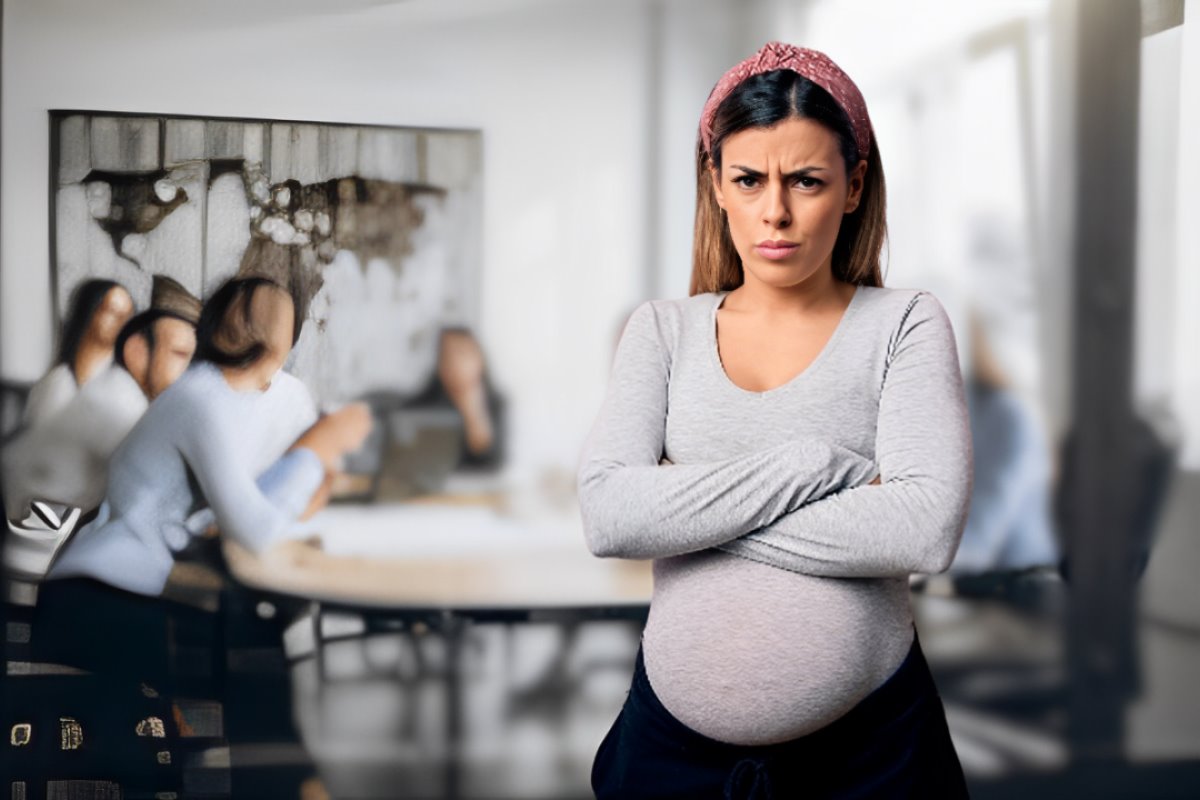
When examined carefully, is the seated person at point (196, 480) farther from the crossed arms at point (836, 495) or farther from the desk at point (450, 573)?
the crossed arms at point (836, 495)

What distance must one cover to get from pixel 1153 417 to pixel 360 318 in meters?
1.92

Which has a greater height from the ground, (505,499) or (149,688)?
(505,499)

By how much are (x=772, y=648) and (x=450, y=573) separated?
1.63 metres

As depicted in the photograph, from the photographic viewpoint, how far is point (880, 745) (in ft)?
3.81

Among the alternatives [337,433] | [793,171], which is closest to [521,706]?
[337,433]

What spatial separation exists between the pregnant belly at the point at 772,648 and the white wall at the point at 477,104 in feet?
5.14

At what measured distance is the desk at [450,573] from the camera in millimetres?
2668

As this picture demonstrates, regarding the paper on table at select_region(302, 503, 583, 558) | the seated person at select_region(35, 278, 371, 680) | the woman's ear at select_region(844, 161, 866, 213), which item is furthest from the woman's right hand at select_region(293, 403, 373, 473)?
the woman's ear at select_region(844, 161, 866, 213)

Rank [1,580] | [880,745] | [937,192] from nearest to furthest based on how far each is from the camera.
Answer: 1. [880,745]
2. [1,580]
3. [937,192]

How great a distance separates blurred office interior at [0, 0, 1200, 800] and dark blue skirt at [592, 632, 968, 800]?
1.54m

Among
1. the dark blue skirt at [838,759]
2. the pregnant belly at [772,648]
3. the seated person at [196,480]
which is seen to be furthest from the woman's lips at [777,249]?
the seated person at [196,480]

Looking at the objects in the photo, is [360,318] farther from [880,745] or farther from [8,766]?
[880,745]

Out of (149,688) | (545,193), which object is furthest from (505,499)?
(149,688)

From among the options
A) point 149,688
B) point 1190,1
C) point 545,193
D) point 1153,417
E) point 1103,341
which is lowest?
point 149,688
